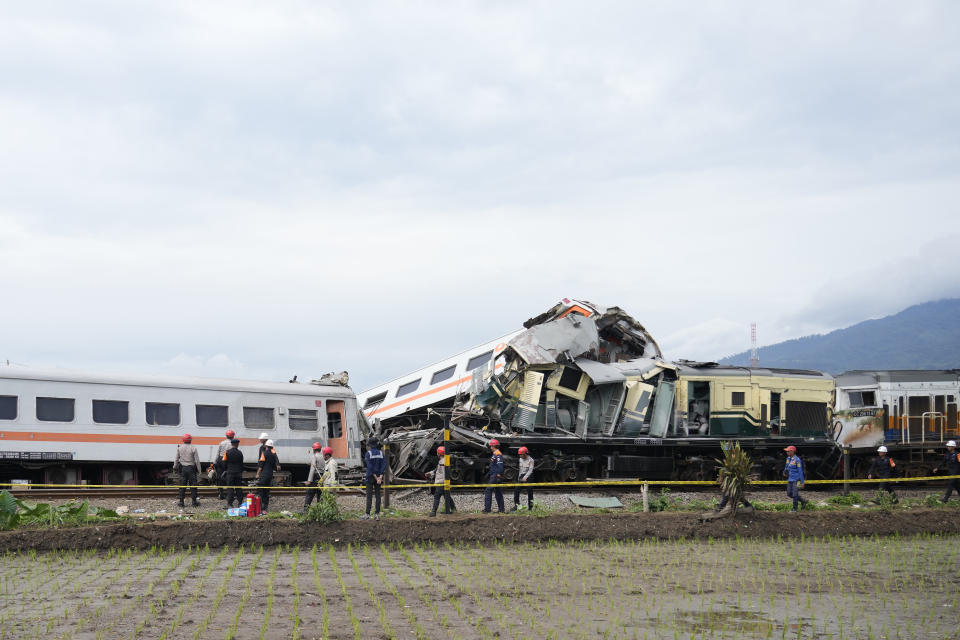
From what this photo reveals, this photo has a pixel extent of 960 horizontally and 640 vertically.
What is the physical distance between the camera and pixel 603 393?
84.9 ft

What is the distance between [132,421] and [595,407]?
11979 millimetres

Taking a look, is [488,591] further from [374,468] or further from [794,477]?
[794,477]

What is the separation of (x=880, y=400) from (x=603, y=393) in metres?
9.75

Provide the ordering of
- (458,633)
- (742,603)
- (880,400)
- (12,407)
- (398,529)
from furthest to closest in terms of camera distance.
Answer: (880,400), (12,407), (398,529), (742,603), (458,633)

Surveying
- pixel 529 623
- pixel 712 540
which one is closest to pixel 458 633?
pixel 529 623

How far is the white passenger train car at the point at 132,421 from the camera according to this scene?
20.4m

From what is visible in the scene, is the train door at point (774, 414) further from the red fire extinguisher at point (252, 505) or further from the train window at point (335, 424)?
the red fire extinguisher at point (252, 505)

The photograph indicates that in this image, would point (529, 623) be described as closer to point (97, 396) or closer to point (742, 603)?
point (742, 603)

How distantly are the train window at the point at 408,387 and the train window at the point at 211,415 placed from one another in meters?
7.11

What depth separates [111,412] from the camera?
846 inches

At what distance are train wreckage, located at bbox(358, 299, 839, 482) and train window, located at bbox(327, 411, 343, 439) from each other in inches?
57.5

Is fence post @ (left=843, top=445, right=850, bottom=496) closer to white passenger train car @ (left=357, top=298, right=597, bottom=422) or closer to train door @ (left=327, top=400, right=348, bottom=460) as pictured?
white passenger train car @ (left=357, top=298, right=597, bottom=422)

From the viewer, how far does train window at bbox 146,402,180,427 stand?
868 inches

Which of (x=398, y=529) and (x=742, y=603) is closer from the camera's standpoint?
(x=742, y=603)
